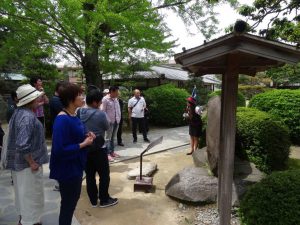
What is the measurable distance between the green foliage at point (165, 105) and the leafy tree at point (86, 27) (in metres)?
3.34

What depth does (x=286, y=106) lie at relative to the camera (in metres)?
9.54

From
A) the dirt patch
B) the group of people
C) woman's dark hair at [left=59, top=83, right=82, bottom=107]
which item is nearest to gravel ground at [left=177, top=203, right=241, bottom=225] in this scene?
the dirt patch

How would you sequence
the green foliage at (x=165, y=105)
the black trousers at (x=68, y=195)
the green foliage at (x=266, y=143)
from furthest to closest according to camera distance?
the green foliage at (x=165, y=105) < the green foliage at (x=266, y=143) < the black trousers at (x=68, y=195)

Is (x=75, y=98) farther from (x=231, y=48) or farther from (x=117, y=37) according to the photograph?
(x=117, y=37)

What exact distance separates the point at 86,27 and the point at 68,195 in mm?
5847

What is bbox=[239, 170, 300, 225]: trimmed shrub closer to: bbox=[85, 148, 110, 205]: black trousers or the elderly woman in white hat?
bbox=[85, 148, 110, 205]: black trousers

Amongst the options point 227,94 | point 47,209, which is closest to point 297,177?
point 227,94

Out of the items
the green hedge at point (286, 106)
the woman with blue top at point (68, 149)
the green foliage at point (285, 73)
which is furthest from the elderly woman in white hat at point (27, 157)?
the green foliage at point (285, 73)

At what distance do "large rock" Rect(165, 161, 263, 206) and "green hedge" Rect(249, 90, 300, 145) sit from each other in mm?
4810

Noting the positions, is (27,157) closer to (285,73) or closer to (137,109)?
(137,109)

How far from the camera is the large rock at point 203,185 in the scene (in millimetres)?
4770

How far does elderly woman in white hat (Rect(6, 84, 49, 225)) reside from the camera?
11.1 ft

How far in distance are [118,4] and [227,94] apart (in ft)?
20.9

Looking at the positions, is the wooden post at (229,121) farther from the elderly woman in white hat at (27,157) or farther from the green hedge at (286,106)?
the green hedge at (286,106)
